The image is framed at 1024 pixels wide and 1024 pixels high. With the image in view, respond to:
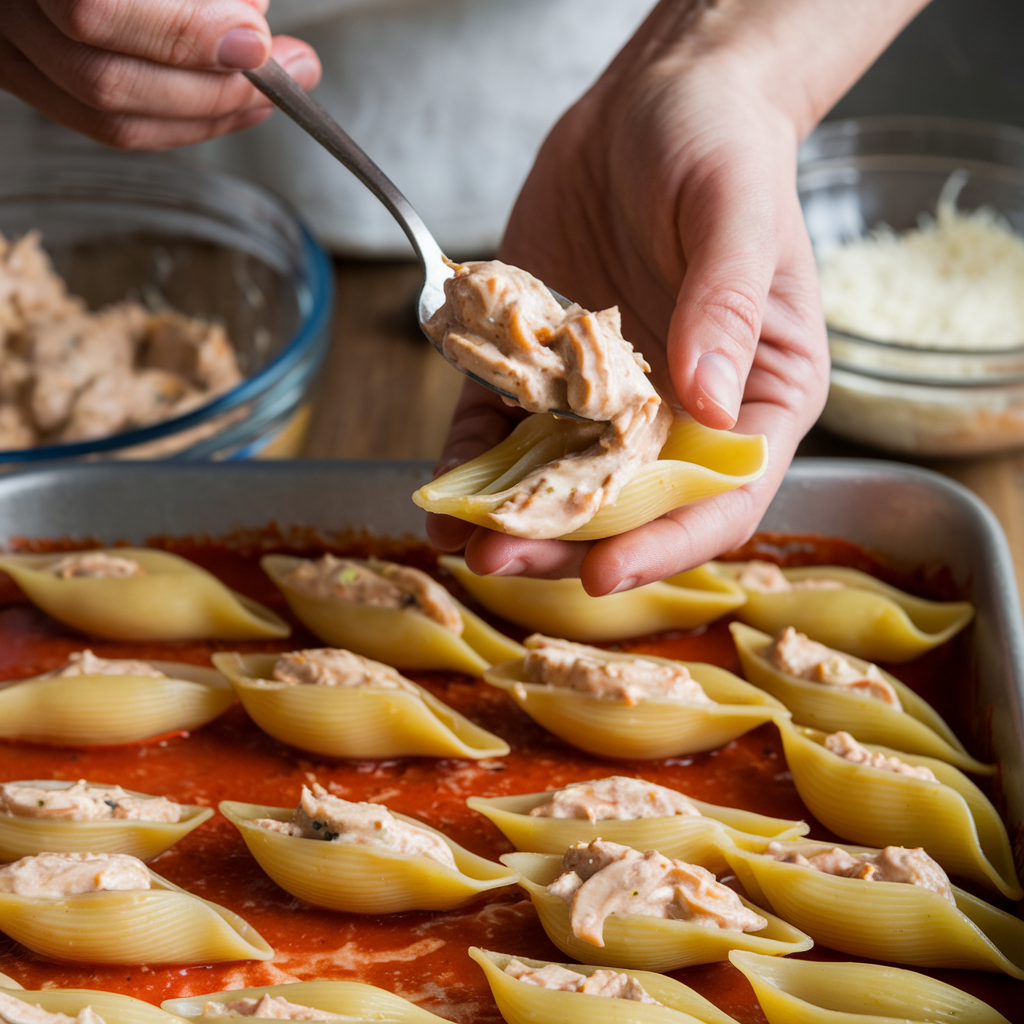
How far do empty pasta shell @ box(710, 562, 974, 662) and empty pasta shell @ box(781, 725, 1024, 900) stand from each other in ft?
1.33

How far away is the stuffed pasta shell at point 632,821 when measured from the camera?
2.21m

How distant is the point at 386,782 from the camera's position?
2564mm

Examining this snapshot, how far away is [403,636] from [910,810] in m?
1.27

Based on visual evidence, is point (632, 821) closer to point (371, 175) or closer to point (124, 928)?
point (124, 928)

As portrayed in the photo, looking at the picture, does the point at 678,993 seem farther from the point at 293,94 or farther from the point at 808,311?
the point at 293,94

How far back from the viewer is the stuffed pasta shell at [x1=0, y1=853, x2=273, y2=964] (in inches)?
81.0

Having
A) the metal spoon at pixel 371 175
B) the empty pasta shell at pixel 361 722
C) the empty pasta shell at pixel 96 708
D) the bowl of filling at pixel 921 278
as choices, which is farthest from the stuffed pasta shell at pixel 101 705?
the bowl of filling at pixel 921 278

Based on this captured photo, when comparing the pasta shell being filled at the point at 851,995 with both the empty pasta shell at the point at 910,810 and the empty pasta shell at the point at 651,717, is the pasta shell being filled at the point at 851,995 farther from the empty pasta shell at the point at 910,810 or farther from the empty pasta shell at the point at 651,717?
the empty pasta shell at the point at 651,717

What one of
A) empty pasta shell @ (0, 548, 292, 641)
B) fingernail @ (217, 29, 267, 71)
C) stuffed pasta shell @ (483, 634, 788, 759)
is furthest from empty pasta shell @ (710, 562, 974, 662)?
fingernail @ (217, 29, 267, 71)

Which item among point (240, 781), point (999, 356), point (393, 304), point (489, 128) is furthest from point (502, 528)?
point (489, 128)

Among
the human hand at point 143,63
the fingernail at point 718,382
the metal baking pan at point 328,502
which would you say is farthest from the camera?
the metal baking pan at point 328,502

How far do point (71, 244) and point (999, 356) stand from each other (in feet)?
11.7

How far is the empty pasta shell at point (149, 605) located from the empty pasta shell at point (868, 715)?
50.7 inches

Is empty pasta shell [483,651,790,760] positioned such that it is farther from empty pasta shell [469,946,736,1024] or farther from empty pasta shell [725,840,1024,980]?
empty pasta shell [469,946,736,1024]
